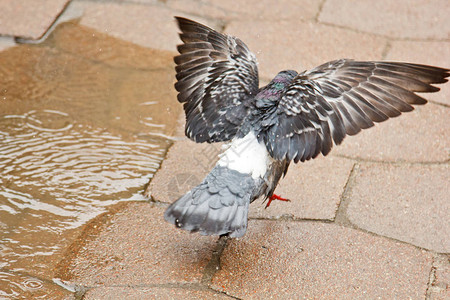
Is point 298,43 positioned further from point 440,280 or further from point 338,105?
point 440,280

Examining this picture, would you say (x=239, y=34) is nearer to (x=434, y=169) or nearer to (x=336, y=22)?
(x=336, y=22)

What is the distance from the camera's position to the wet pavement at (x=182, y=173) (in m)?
3.34

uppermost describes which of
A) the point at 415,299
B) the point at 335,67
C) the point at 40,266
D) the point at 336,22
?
the point at 335,67

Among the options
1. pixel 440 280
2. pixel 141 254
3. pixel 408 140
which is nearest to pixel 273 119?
pixel 141 254

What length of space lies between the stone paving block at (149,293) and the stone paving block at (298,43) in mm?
2356

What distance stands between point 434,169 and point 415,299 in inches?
48.7

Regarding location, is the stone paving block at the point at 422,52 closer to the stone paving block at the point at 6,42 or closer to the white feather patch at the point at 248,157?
the white feather patch at the point at 248,157

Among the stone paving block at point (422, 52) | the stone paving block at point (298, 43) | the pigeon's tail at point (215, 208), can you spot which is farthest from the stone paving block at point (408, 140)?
the pigeon's tail at point (215, 208)

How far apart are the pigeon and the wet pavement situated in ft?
1.42

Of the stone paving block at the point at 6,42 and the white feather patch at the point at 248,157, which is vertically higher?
the white feather patch at the point at 248,157

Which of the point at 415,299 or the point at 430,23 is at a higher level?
the point at 430,23

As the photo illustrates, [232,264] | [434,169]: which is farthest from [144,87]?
[434,169]

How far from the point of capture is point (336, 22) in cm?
571

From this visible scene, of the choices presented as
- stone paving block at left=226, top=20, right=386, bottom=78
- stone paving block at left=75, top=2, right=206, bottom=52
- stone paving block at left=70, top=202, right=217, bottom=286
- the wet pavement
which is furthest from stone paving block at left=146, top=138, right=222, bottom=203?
stone paving block at left=75, top=2, right=206, bottom=52
